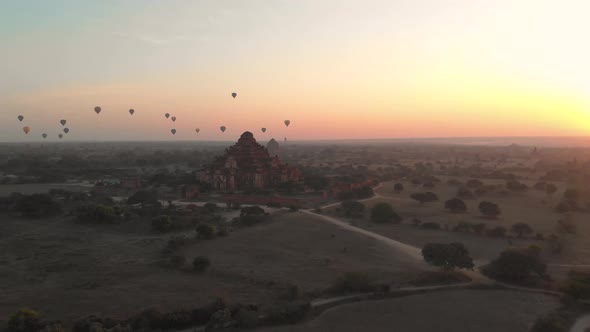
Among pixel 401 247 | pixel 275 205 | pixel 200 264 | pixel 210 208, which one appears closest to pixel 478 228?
pixel 401 247

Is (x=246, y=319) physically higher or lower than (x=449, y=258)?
lower

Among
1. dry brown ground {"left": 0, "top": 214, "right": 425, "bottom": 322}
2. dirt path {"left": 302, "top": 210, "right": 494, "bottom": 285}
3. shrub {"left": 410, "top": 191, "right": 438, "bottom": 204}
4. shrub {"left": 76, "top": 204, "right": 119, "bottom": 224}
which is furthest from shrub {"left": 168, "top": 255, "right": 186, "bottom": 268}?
shrub {"left": 410, "top": 191, "right": 438, "bottom": 204}

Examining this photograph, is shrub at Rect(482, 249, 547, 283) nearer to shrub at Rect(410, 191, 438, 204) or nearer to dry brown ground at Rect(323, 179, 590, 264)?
dry brown ground at Rect(323, 179, 590, 264)

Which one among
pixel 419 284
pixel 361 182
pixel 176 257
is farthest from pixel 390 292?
pixel 361 182

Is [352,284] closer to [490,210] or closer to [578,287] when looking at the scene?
[578,287]

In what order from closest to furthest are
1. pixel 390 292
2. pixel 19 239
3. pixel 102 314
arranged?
pixel 102 314, pixel 390 292, pixel 19 239

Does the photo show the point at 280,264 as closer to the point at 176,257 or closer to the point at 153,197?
the point at 176,257
